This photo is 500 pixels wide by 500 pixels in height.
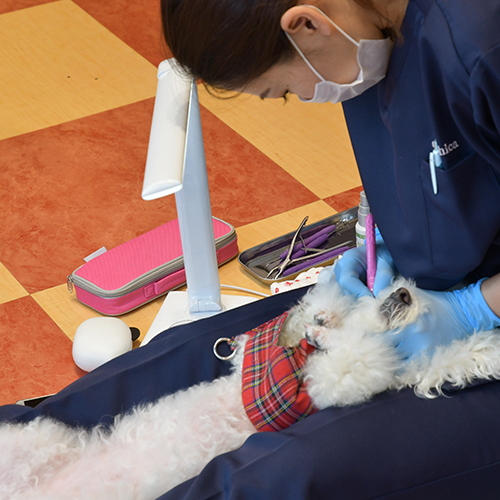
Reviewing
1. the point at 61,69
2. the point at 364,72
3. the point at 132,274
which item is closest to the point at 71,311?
the point at 132,274

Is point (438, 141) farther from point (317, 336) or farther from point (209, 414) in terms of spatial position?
point (209, 414)

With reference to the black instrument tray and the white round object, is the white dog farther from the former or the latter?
the black instrument tray

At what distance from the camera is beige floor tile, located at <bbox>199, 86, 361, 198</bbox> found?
7.42 feet

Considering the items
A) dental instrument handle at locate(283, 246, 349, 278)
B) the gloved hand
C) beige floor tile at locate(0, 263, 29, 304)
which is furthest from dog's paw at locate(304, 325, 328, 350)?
beige floor tile at locate(0, 263, 29, 304)

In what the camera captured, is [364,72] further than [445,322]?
No

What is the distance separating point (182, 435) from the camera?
3.68 ft

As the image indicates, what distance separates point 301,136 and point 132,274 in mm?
→ 965

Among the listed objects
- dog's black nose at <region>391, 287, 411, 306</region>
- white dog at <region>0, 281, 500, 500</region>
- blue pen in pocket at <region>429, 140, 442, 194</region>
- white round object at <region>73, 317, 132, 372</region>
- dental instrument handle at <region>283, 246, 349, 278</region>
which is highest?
blue pen in pocket at <region>429, 140, 442, 194</region>

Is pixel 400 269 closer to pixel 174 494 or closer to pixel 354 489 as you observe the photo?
pixel 354 489

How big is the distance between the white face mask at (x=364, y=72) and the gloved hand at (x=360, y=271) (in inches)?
13.3

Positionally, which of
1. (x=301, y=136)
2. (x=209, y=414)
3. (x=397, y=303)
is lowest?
(x=301, y=136)

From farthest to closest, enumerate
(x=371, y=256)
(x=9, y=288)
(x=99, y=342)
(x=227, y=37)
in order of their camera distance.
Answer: (x=9, y=288)
(x=99, y=342)
(x=371, y=256)
(x=227, y=37)

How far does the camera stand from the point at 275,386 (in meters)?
1.11

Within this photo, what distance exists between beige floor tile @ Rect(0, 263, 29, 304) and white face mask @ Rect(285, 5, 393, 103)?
1.18 m
